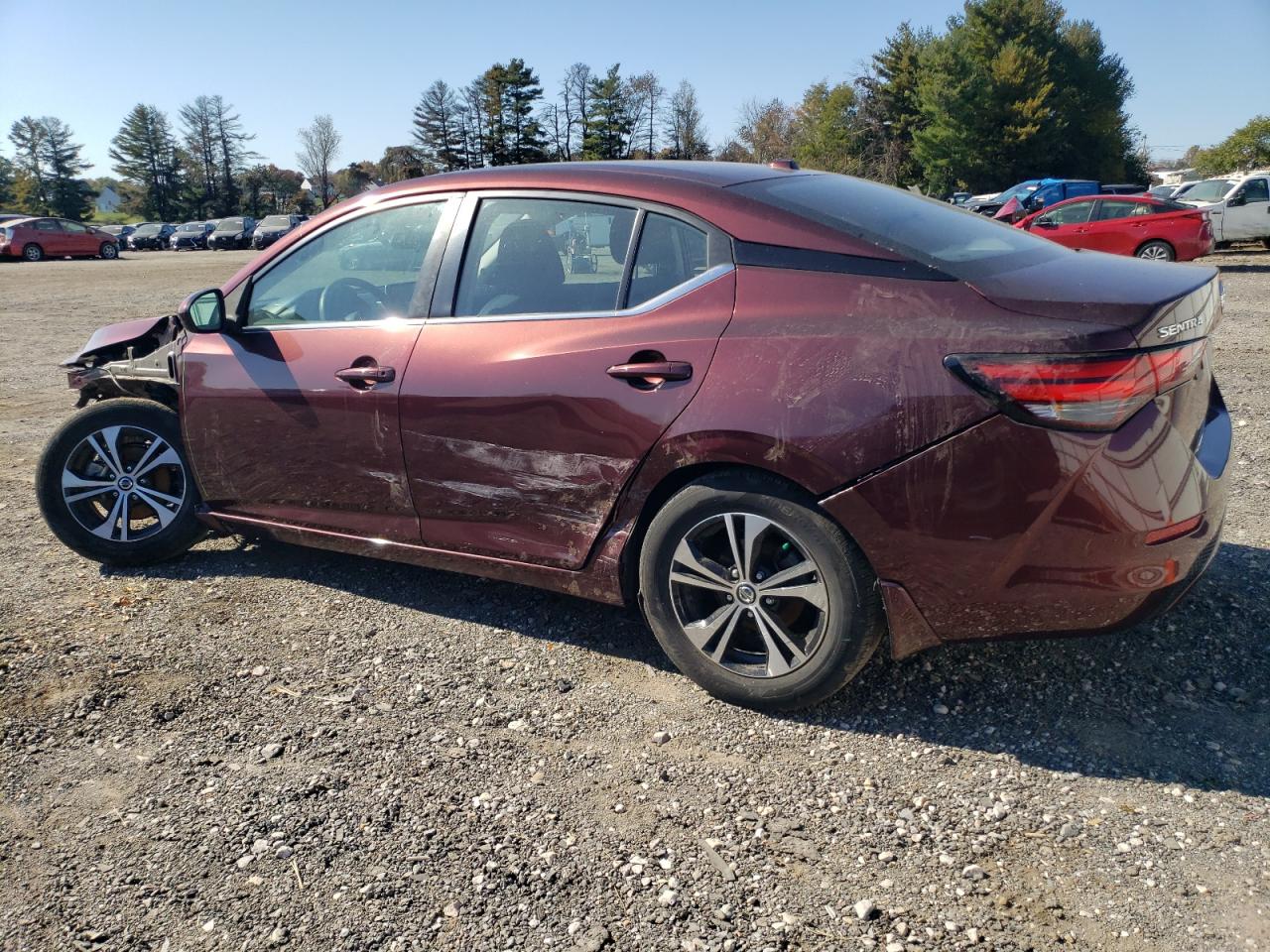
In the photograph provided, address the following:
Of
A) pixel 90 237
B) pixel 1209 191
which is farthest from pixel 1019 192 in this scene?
pixel 90 237

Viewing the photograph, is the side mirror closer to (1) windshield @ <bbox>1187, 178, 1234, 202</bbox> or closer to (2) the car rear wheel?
(2) the car rear wheel

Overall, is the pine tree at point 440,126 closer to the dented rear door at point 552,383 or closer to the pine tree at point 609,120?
the pine tree at point 609,120

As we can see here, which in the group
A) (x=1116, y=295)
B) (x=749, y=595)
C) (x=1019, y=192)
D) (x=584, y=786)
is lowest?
(x=584, y=786)

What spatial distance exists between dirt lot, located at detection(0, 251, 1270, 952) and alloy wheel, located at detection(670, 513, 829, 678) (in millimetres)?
240

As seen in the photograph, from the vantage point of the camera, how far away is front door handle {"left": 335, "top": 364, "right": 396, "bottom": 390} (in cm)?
363

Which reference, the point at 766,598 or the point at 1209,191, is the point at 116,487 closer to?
the point at 766,598

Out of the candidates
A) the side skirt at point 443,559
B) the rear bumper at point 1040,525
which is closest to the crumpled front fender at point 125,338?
the side skirt at point 443,559

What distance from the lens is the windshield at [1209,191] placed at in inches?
842

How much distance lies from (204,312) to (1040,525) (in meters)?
3.32

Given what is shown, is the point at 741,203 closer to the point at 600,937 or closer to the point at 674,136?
the point at 600,937

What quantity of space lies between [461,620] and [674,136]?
7122cm

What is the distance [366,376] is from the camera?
367 cm

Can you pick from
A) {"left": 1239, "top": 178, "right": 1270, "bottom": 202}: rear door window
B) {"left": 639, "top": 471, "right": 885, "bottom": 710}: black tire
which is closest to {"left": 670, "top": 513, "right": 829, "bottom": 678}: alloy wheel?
{"left": 639, "top": 471, "right": 885, "bottom": 710}: black tire

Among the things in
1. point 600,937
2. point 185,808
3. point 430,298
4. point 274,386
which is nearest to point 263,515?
point 274,386
